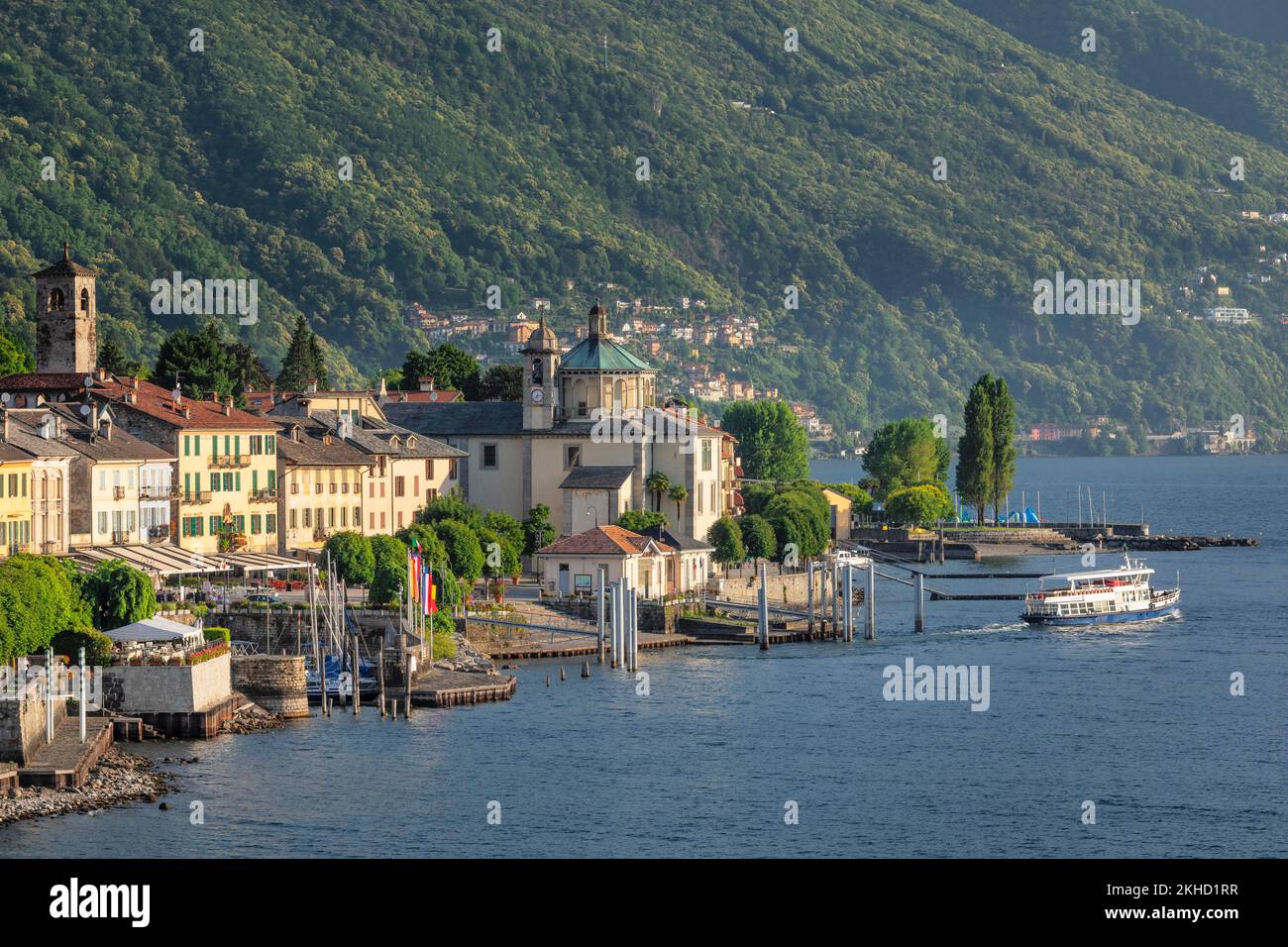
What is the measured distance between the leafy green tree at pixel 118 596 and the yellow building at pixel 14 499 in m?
8.07

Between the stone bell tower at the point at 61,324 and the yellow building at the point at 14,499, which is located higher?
the stone bell tower at the point at 61,324

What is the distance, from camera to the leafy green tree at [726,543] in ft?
463

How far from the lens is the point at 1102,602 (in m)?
141

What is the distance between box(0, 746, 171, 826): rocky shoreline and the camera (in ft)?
218

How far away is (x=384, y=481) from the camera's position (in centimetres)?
13338

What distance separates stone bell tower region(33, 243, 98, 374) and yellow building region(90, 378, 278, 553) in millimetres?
3252

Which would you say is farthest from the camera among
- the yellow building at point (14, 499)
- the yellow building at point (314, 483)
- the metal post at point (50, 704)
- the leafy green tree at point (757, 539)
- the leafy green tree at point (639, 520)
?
the leafy green tree at point (757, 539)

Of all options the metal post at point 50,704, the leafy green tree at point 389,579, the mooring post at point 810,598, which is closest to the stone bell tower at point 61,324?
the leafy green tree at point 389,579

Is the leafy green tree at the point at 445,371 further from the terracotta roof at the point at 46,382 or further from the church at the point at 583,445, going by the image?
the terracotta roof at the point at 46,382

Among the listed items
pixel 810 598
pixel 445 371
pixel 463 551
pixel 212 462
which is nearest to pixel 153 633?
pixel 212 462

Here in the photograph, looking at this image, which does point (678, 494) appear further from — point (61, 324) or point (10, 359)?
point (10, 359)
